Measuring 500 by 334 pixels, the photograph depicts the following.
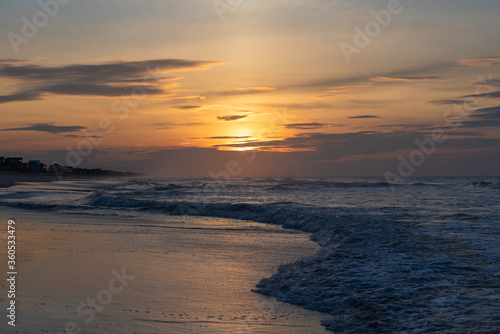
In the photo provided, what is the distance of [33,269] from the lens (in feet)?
31.1

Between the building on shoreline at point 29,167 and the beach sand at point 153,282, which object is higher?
the building on shoreline at point 29,167

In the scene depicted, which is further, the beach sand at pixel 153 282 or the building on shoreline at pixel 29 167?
the building on shoreline at pixel 29 167

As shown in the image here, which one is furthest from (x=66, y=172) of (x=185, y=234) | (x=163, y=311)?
(x=163, y=311)

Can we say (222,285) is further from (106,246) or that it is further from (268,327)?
(106,246)

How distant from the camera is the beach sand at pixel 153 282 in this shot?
21.5 ft

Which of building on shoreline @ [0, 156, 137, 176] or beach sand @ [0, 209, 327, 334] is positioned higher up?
building on shoreline @ [0, 156, 137, 176]

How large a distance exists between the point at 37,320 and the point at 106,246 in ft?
21.9

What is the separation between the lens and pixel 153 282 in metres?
8.83

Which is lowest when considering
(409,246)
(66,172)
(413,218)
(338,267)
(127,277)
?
(127,277)

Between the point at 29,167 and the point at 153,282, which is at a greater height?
the point at 29,167

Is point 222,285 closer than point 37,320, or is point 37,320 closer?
point 37,320

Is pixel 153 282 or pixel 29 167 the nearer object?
pixel 153 282

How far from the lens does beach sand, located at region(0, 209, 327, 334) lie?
6.55m

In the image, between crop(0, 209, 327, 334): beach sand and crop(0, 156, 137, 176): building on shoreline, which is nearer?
crop(0, 209, 327, 334): beach sand
